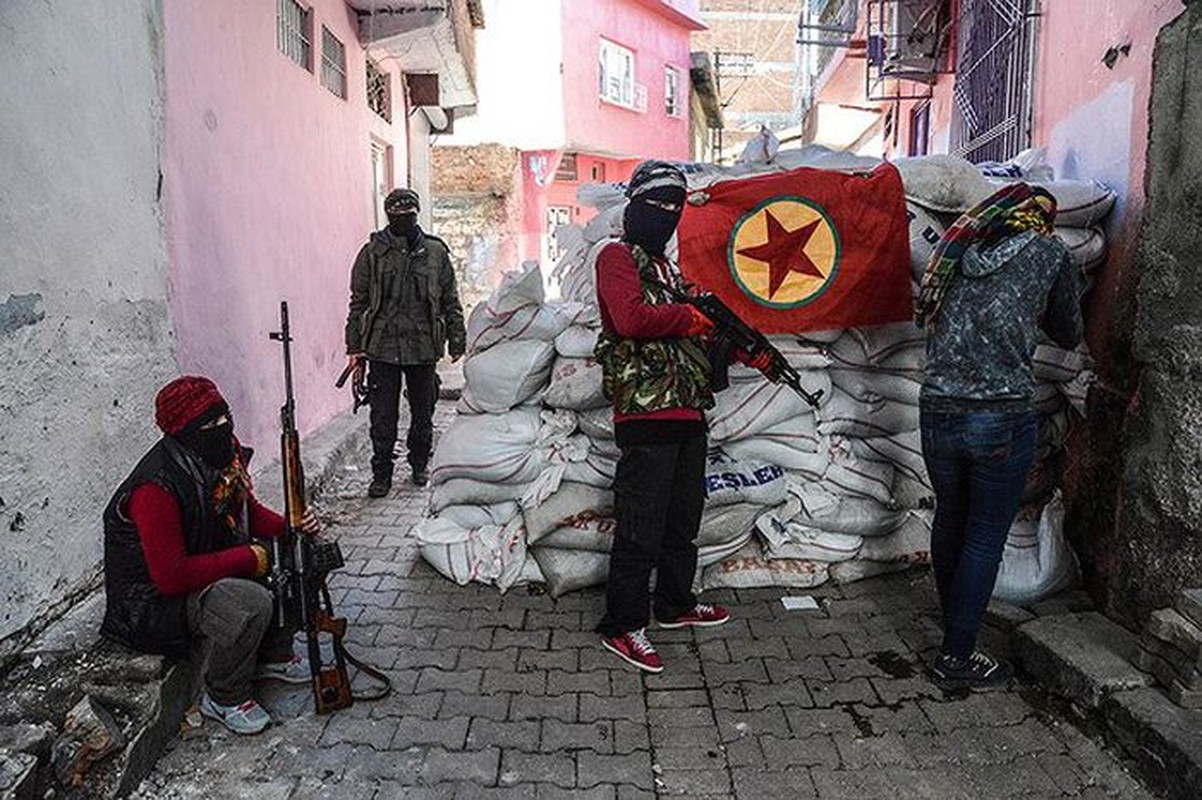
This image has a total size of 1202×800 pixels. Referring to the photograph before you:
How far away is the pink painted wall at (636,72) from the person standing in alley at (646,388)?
47.7ft

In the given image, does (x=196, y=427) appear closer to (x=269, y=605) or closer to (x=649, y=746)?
(x=269, y=605)

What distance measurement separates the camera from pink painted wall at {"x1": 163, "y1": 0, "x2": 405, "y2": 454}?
422 cm

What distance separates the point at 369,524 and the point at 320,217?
308 centimetres

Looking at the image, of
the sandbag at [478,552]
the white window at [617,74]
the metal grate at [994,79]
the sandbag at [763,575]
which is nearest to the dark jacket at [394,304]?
the sandbag at [478,552]

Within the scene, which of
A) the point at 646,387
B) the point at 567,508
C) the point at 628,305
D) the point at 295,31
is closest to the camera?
the point at 628,305

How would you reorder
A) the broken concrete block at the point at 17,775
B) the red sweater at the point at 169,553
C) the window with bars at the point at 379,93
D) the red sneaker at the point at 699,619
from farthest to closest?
the window with bars at the point at 379,93, the red sneaker at the point at 699,619, the red sweater at the point at 169,553, the broken concrete block at the point at 17,775

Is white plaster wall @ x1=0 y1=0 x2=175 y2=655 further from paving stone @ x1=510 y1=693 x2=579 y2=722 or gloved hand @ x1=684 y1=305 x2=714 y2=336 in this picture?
gloved hand @ x1=684 y1=305 x2=714 y2=336

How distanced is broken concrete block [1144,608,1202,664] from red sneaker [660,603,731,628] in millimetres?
1500

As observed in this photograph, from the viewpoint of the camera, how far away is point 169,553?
103 inches

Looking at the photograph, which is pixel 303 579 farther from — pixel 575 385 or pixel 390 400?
pixel 390 400

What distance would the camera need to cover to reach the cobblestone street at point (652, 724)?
261 cm

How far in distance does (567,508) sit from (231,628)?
4.98ft

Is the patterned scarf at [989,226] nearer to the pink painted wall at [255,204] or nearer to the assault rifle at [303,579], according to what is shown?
the assault rifle at [303,579]

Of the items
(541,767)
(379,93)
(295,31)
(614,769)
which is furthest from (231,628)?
(379,93)
